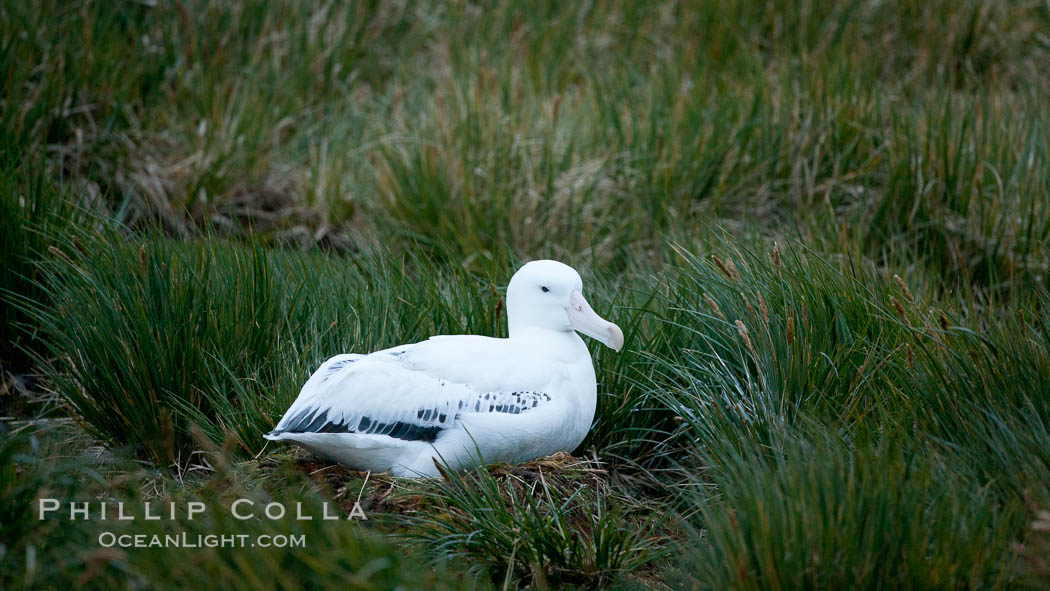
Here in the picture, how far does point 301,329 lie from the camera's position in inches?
179

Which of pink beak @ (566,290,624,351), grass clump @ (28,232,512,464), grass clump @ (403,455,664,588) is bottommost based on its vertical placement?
grass clump @ (403,455,664,588)

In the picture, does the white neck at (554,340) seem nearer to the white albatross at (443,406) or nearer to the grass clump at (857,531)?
the white albatross at (443,406)

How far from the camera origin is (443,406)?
3.67 metres

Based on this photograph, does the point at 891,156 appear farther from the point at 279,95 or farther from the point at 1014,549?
the point at 279,95

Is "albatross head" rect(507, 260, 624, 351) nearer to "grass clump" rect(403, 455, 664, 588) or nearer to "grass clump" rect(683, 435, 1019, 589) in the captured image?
"grass clump" rect(403, 455, 664, 588)

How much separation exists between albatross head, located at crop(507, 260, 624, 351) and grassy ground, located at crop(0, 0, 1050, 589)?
1.50ft

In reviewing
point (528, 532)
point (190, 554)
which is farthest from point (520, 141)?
point (190, 554)

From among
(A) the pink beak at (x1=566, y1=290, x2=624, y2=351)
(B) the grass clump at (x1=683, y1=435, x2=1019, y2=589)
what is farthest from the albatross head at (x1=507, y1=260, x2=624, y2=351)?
(B) the grass clump at (x1=683, y1=435, x2=1019, y2=589)

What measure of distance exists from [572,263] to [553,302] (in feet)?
5.48

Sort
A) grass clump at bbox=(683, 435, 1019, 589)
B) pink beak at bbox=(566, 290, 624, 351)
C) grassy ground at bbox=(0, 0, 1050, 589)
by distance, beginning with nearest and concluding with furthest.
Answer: grass clump at bbox=(683, 435, 1019, 589), grassy ground at bbox=(0, 0, 1050, 589), pink beak at bbox=(566, 290, 624, 351)

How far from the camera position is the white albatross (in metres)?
3.60

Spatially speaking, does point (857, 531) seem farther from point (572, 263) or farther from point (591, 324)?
point (572, 263)

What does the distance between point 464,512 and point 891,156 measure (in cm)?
419

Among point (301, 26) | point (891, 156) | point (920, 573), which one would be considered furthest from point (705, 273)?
point (301, 26)
